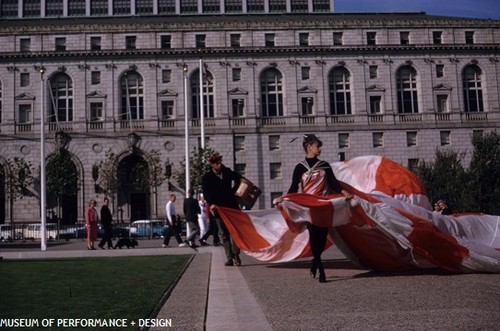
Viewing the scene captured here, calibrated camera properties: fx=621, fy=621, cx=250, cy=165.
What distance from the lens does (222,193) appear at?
13.5 meters

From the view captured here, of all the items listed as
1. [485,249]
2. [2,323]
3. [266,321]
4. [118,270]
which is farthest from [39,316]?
[485,249]

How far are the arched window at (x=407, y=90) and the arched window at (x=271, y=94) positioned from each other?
11654 millimetres

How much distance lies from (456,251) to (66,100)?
5292 centimetres

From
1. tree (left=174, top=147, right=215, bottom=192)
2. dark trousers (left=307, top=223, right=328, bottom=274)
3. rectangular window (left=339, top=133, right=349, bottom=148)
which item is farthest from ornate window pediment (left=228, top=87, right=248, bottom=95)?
dark trousers (left=307, top=223, right=328, bottom=274)

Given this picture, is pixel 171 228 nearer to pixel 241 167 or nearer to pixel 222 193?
pixel 222 193

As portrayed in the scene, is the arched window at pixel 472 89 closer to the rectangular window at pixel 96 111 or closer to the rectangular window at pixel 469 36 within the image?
the rectangular window at pixel 469 36

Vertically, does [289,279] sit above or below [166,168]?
below

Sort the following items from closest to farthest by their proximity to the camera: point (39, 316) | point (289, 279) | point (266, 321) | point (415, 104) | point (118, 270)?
point (266, 321), point (39, 316), point (289, 279), point (118, 270), point (415, 104)

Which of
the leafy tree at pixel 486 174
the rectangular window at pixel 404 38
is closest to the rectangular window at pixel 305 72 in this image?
the rectangular window at pixel 404 38

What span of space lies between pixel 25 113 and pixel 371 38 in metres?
34.1

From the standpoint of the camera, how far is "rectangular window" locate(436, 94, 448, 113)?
61.0 meters

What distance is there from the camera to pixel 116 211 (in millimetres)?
56750

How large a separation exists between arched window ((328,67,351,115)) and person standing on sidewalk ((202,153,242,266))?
Result: 156 feet

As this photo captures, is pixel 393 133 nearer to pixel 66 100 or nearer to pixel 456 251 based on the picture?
pixel 66 100
